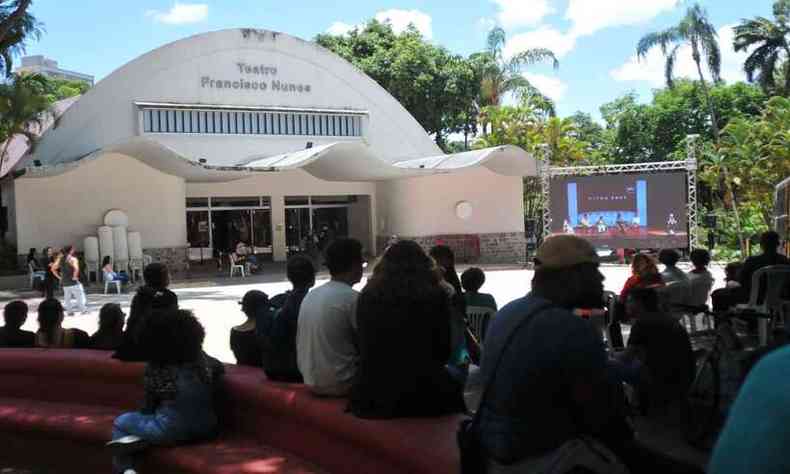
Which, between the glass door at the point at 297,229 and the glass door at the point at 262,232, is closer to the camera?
the glass door at the point at 262,232

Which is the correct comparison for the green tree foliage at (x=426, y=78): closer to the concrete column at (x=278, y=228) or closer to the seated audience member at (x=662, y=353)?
the concrete column at (x=278, y=228)

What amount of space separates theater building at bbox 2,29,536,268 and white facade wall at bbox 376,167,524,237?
44mm

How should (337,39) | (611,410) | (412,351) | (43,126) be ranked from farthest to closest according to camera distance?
(337,39) < (43,126) < (412,351) < (611,410)

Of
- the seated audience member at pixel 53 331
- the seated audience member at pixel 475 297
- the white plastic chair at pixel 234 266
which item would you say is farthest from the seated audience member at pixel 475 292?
the white plastic chair at pixel 234 266

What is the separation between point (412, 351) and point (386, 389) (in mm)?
231

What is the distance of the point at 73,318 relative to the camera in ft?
47.7

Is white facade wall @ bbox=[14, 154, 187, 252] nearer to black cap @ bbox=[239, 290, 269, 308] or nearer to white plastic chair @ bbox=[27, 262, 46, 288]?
white plastic chair @ bbox=[27, 262, 46, 288]

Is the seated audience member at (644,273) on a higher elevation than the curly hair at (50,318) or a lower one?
higher

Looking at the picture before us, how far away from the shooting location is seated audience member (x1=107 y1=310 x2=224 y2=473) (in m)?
4.63

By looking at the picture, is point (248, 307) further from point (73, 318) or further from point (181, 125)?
point (181, 125)

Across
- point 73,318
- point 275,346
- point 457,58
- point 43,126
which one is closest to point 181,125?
point 43,126

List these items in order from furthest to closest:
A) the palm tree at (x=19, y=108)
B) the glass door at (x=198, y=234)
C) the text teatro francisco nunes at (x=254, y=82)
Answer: the glass door at (x=198, y=234) → the text teatro francisco nunes at (x=254, y=82) → the palm tree at (x=19, y=108)

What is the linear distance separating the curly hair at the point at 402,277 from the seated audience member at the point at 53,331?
3.79 m

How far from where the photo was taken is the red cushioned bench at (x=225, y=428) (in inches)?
146
